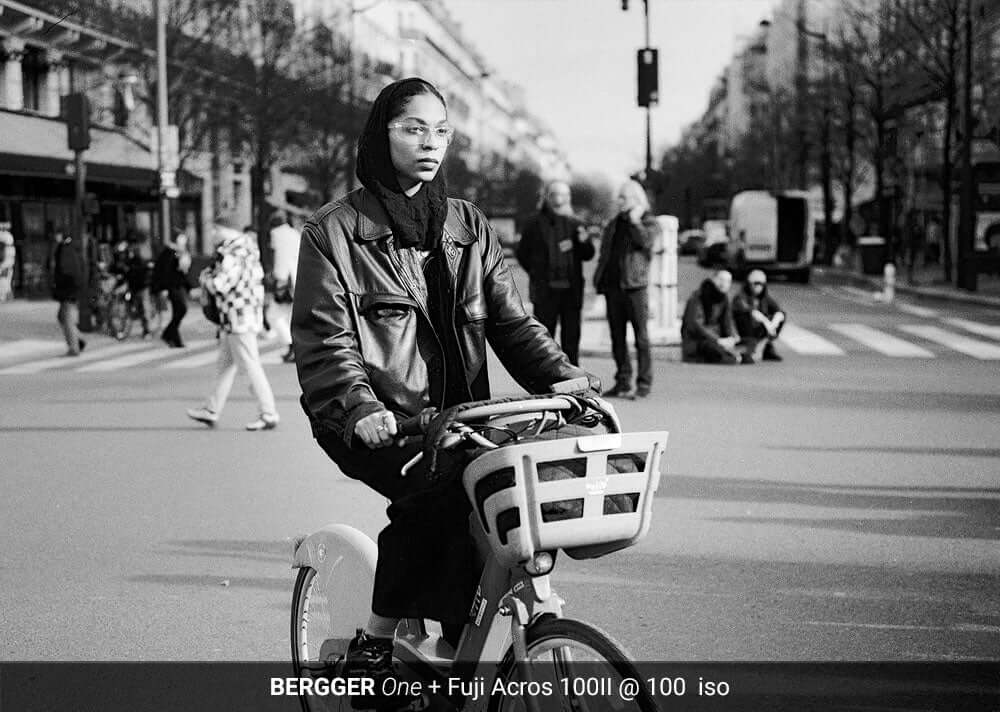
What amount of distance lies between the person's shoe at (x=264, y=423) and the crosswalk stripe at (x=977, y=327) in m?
12.6

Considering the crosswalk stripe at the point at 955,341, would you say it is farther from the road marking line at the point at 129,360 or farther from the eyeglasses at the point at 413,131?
the eyeglasses at the point at 413,131

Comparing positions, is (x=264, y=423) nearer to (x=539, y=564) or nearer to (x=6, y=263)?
(x=539, y=564)

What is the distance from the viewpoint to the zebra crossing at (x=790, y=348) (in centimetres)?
1848

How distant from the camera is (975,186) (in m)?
35.5

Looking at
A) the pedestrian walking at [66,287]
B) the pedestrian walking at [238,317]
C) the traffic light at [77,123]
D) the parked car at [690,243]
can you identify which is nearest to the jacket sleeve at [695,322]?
the pedestrian walking at [238,317]

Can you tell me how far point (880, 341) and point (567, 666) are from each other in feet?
61.3

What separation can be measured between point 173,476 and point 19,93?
29004mm

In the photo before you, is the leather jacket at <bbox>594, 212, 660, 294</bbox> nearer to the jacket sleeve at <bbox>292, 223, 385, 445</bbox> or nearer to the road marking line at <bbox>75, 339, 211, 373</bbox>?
the road marking line at <bbox>75, 339, 211, 373</bbox>

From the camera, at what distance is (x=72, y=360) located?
19.5 metres

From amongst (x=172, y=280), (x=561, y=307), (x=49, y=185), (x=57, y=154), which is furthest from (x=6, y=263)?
(x=561, y=307)

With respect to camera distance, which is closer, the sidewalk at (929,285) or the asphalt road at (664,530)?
the asphalt road at (664,530)

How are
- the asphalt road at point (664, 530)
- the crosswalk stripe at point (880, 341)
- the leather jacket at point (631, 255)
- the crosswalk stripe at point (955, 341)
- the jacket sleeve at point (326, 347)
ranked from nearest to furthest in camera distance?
the jacket sleeve at point (326, 347) → the asphalt road at point (664, 530) → the leather jacket at point (631, 255) → the crosswalk stripe at point (955, 341) → the crosswalk stripe at point (880, 341)

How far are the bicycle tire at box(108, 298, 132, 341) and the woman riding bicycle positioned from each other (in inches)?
790

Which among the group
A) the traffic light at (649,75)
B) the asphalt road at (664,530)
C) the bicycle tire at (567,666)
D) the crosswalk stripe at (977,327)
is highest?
the traffic light at (649,75)
